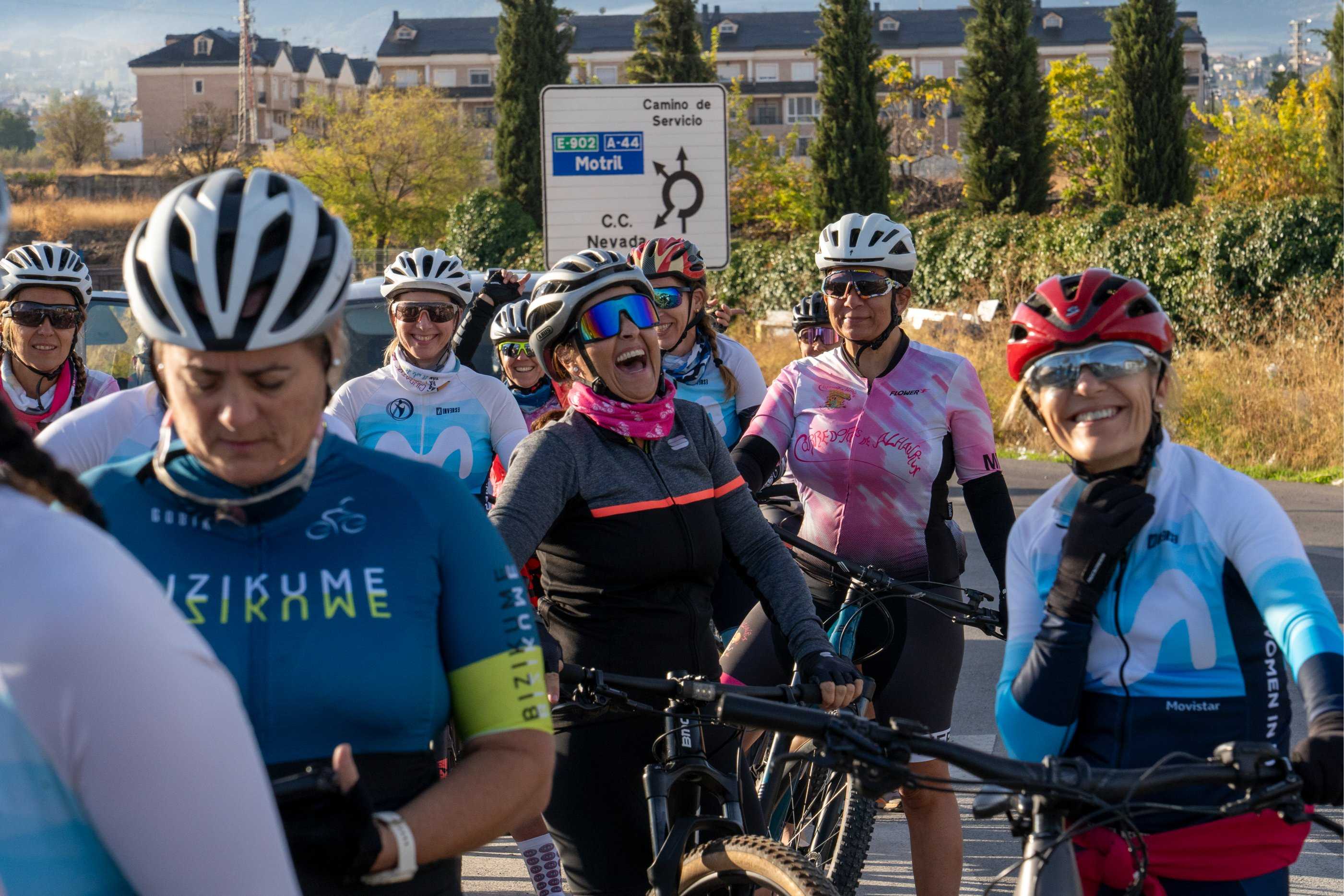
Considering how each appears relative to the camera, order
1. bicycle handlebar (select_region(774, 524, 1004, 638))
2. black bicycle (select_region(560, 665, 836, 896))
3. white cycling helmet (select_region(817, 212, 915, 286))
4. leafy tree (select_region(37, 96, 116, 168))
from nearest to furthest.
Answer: black bicycle (select_region(560, 665, 836, 896)) < bicycle handlebar (select_region(774, 524, 1004, 638)) < white cycling helmet (select_region(817, 212, 915, 286)) < leafy tree (select_region(37, 96, 116, 168))

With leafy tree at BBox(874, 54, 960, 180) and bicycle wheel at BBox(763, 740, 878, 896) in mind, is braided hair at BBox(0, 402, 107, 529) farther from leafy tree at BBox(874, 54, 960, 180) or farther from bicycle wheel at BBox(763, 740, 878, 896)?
leafy tree at BBox(874, 54, 960, 180)

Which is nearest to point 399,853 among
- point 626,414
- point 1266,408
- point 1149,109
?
point 626,414

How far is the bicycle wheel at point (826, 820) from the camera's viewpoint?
4.72 metres

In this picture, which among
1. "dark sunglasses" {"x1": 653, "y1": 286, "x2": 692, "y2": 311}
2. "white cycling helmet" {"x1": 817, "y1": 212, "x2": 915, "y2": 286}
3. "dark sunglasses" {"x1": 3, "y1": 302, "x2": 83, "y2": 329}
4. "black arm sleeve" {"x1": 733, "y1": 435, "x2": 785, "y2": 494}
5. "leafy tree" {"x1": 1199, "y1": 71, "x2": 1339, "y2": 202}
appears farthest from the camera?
"leafy tree" {"x1": 1199, "y1": 71, "x2": 1339, "y2": 202}

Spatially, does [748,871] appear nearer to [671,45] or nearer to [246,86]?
[671,45]

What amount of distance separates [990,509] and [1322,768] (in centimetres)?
272

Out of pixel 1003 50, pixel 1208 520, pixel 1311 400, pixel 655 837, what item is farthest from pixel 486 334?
pixel 1003 50

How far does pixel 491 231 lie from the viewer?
4434 centimetres

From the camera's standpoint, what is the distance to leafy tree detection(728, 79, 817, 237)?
45688mm

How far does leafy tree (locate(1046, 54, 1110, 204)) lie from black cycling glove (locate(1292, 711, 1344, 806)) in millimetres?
40751

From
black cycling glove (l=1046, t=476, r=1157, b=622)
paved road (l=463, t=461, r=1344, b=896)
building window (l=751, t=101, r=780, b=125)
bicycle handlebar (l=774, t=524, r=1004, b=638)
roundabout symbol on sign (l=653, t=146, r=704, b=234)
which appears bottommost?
paved road (l=463, t=461, r=1344, b=896)

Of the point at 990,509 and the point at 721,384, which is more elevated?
the point at 721,384

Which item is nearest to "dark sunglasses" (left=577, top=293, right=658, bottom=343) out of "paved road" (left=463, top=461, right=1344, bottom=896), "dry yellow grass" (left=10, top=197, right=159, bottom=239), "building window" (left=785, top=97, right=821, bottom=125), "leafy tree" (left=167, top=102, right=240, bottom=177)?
"paved road" (left=463, top=461, right=1344, bottom=896)

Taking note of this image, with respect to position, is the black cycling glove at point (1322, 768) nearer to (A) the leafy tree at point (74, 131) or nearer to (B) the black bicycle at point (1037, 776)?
(B) the black bicycle at point (1037, 776)
